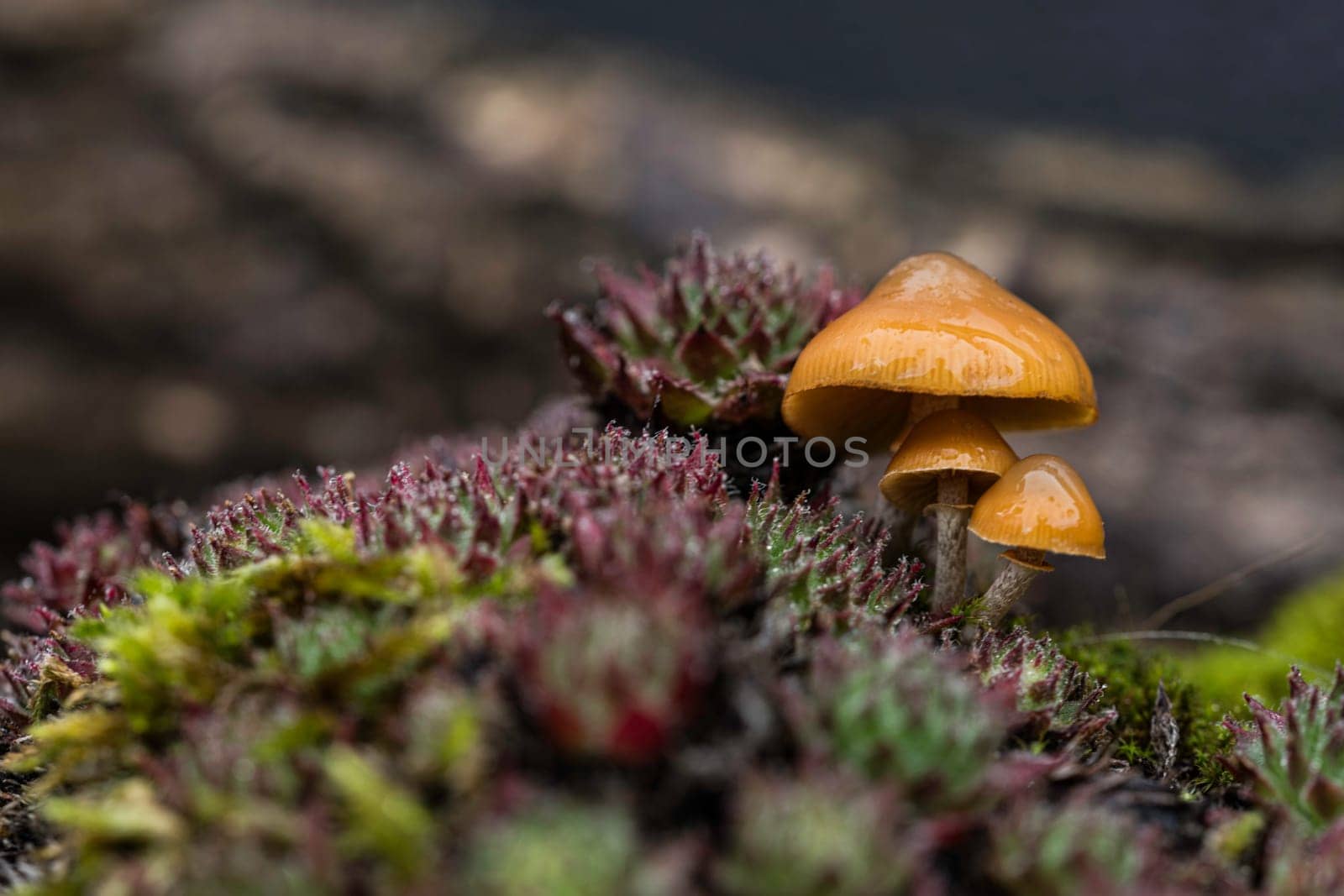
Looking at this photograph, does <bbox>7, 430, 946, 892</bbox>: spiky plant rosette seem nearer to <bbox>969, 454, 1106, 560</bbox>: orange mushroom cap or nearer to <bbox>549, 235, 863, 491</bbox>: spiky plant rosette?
<bbox>969, 454, 1106, 560</bbox>: orange mushroom cap

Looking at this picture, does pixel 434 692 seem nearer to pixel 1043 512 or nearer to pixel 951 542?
pixel 1043 512

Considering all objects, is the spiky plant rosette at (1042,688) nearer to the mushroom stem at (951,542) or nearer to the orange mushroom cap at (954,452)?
the mushroom stem at (951,542)

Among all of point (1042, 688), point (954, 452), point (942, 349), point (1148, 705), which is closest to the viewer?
point (1042, 688)

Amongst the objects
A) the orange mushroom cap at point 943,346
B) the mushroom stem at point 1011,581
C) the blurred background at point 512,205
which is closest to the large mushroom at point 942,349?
the orange mushroom cap at point 943,346

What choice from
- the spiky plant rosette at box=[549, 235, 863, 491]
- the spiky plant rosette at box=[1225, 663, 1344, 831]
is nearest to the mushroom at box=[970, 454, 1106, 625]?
the spiky plant rosette at box=[1225, 663, 1344, 831]

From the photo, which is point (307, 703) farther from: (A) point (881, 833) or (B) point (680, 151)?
(B) point (680, 151)

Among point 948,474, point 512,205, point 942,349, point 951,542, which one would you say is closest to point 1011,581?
point 951,542
